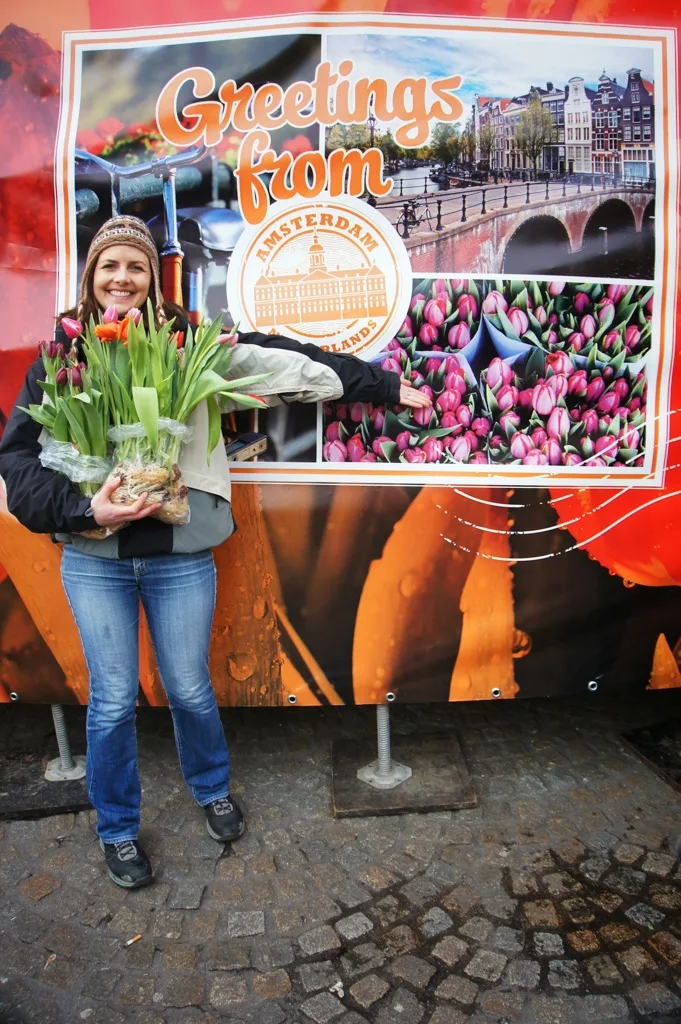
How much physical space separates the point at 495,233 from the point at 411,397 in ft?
2.10

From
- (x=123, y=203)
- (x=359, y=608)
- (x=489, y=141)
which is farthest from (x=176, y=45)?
(x=359, y=608)

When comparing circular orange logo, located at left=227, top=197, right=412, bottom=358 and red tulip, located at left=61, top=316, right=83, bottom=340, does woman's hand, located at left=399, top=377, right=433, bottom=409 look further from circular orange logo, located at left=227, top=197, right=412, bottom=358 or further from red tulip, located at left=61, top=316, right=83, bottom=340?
red tulip, located at left=61, top=316, right=83, bottom=340

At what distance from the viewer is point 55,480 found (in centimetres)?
244

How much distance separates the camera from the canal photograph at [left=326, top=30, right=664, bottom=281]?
2.86 meters

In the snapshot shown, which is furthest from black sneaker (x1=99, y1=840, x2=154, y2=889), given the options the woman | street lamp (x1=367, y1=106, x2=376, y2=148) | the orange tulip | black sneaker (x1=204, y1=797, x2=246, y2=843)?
street lamp (x1=367, y1=106, x2=376, y2=148)

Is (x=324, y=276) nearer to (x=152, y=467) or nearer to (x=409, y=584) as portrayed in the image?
(x=152, y=467)

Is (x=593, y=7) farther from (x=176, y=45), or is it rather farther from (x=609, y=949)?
(x=609, y=949)

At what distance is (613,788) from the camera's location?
321 centimetres

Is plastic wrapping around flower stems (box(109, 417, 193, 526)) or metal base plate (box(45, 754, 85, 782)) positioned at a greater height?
plastic wrapping around flower stems (box(109, 417, 193, 526))

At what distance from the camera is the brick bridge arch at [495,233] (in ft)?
9.55

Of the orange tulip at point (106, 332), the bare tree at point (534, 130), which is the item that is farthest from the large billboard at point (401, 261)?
the orange tulip at point (106, 332)

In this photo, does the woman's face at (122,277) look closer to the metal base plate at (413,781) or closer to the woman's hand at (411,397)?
the woman's hand at (411,397)

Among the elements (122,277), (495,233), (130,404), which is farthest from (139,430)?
(495,233)

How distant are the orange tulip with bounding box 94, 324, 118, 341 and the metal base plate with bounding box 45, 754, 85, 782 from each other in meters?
1.85
